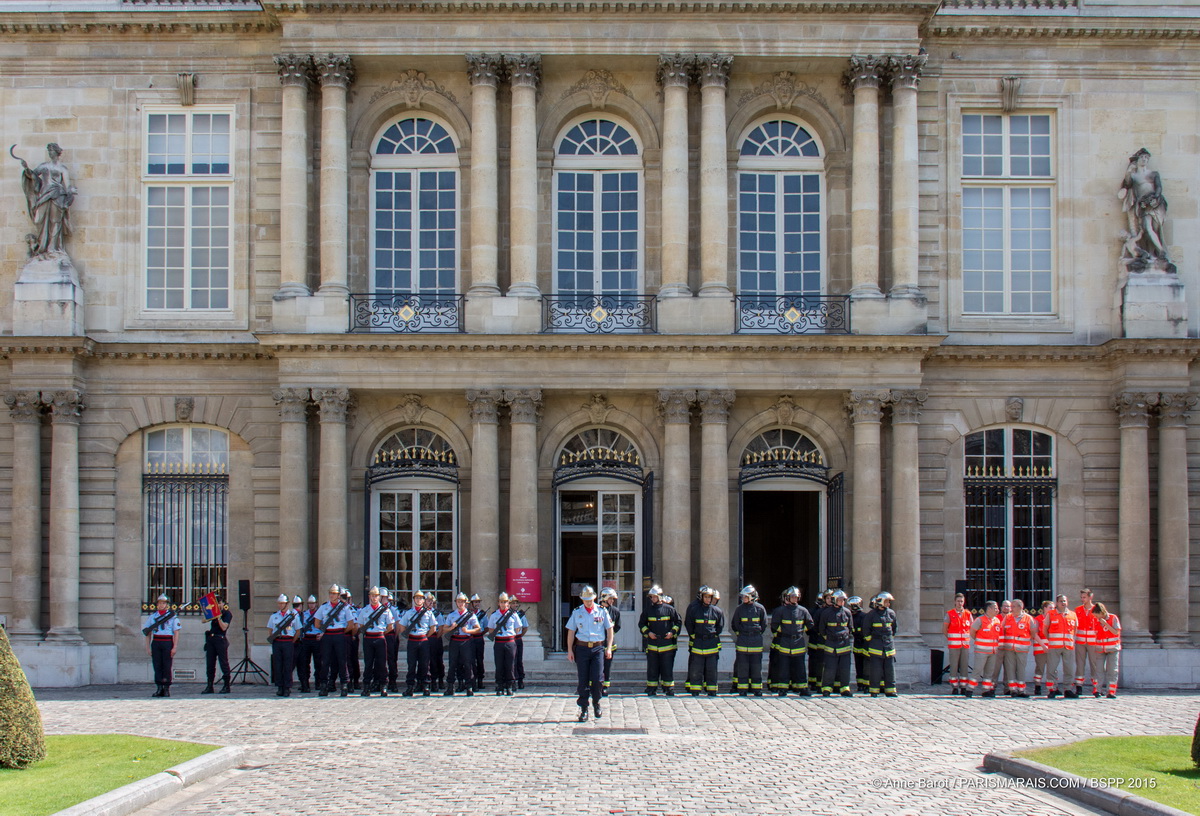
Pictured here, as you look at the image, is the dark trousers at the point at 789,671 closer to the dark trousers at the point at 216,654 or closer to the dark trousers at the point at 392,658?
the dark trousers at the point at 392,658

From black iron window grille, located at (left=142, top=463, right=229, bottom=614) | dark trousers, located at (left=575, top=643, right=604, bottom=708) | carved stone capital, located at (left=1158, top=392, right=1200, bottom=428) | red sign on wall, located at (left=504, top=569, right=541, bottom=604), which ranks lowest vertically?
dark trousers, located at (left=575, top=643, right=604, bottom=708)

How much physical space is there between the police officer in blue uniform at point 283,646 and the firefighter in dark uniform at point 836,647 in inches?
316

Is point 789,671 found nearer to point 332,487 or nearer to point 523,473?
point 523,473

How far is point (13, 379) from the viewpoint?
2383cm

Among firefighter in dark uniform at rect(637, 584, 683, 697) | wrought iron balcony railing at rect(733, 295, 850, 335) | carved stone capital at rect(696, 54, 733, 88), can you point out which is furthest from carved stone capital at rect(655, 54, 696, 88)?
firefighter in dark uniform at rect(637, 584, 683, 697)

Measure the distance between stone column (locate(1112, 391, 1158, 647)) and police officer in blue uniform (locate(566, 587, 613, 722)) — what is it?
11.6m

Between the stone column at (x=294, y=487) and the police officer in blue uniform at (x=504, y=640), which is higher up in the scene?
the stone column at (x=294, y=487)

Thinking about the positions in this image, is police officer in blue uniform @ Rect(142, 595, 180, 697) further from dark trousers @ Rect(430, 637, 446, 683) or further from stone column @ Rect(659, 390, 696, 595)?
stone column @ Rect(659, 390, 696, 595)

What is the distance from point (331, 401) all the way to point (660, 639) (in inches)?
293

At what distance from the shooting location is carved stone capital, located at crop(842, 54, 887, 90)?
2398cm

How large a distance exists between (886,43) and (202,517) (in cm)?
1479

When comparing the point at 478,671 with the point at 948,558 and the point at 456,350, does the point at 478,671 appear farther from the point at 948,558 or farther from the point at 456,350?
the point at 948,558

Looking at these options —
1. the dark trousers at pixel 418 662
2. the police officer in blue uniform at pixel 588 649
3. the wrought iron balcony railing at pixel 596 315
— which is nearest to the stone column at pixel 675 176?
the wrought iron balcony railing at pixel 596 315

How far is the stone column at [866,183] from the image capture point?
2395 cm
